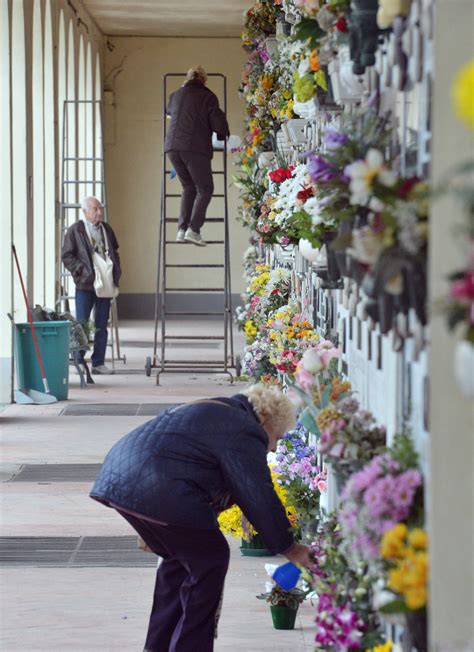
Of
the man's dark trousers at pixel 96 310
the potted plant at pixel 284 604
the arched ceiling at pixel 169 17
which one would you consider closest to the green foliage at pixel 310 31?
the potted plant at pixel 284 604

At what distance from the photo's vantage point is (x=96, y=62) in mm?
18875

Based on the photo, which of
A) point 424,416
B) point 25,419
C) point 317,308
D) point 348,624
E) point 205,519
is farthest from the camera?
point 25,419

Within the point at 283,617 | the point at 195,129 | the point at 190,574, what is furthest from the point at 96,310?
the point at 190,574

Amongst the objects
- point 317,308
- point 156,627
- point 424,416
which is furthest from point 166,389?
point 424,416

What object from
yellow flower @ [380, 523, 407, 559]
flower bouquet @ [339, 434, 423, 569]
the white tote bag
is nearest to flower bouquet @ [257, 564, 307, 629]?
flower bouquet @ [339, 434, 423, 569]

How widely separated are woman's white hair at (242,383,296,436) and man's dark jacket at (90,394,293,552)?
0.31ft

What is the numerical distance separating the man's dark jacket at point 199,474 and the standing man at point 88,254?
7934mm

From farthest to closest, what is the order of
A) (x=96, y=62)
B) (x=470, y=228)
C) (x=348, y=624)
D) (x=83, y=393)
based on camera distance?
(x=96, y=62)
(x=83, y=393)
(x=348, y=624)
(x=470, y=228)

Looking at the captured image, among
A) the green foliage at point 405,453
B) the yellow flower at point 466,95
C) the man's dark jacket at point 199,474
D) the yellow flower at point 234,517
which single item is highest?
the yellow flower at point 466,95

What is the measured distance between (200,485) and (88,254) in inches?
321

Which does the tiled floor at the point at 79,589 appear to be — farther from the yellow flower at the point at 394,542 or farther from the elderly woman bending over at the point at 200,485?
the yellow flower at the point at 394,542

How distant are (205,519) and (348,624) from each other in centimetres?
97

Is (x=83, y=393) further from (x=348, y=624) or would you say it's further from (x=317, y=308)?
(x=348, y=624)

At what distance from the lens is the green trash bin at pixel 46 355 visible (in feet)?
34.8
